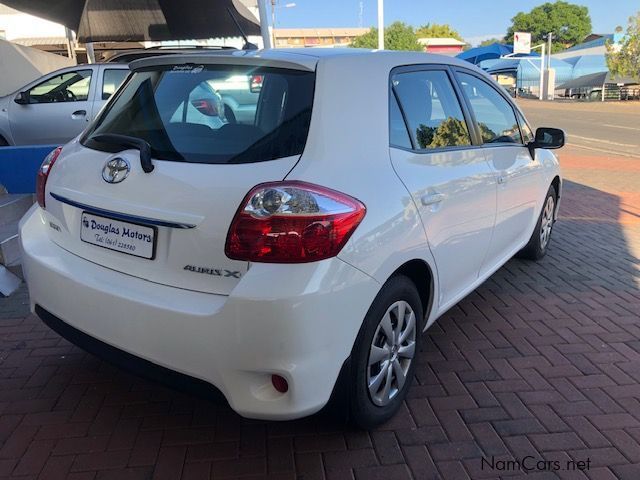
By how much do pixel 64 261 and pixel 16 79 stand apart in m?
11.2

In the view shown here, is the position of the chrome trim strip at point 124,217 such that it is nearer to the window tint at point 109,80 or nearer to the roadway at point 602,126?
the window tint at point 109,80

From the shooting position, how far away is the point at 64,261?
8.46ft

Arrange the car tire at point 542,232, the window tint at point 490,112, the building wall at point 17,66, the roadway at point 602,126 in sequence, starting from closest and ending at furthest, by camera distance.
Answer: the window tint at point 490,112 < the car tire at point 542,232 < the building wall at point 17,66 < the roadway at point 602,126

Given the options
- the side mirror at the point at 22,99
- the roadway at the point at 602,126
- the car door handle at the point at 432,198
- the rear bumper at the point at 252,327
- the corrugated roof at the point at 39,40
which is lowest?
the roadway at the point at 602,126

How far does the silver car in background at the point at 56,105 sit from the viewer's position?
830cm

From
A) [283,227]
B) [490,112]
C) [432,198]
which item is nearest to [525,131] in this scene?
[490,112]

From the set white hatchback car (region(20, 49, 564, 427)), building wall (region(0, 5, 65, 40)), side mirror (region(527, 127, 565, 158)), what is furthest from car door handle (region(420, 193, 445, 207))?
building wall (region(0, 5, 65, 40))

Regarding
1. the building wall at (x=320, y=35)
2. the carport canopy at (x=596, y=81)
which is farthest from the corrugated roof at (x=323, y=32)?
the carport canopy at (x=596, y=81)

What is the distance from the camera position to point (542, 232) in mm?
5066

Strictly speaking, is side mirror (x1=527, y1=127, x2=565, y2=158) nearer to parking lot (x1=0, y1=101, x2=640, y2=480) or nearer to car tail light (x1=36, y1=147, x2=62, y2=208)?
parking lot (x1=0, y1=101, x2=640, y2=480)

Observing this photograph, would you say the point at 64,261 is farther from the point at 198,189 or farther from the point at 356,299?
the point at 356,299

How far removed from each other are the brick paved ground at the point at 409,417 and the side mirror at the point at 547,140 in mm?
1180

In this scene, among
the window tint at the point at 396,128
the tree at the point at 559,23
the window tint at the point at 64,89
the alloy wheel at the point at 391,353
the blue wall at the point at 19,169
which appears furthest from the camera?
the tree at the point at 559,23

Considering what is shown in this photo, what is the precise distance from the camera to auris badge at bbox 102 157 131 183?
241 cm
